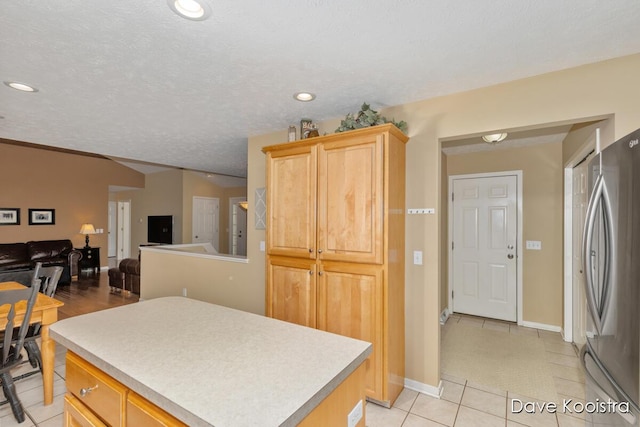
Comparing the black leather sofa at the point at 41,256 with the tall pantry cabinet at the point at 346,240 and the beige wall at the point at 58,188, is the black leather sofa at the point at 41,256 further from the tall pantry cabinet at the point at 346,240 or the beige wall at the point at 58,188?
the tall pantry cabinet at the point at 346,240

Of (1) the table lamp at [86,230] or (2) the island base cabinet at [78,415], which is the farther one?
(1) the table lamp at [86,230]

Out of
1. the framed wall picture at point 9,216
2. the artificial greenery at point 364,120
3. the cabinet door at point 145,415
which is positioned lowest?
the cabinet door at point 145,415

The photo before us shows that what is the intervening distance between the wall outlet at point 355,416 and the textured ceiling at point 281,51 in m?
1.68

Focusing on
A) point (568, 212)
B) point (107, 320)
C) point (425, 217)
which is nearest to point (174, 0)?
point (107, 320)

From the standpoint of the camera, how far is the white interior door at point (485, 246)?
4.10m

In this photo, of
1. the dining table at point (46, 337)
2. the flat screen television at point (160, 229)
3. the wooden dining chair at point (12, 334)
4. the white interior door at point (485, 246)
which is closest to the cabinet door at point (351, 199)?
the wooden dining chair at point (12, 334)

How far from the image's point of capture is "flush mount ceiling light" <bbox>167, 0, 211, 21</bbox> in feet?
4.49

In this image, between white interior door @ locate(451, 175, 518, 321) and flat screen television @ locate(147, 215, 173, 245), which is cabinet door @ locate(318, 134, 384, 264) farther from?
flat screen television @ locate(147, 215, 173, 245)

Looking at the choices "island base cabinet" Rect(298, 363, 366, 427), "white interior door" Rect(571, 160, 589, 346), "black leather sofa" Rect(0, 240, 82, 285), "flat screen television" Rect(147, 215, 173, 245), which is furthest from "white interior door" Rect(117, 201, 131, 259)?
"white interior door" Rect(571, 160, 589, 346)

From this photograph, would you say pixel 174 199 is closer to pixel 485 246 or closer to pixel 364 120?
pixel 364 120

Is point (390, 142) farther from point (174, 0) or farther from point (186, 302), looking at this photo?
point (186, 302)

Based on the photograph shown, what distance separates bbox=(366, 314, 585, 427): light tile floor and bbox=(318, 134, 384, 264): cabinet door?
112 centimetres

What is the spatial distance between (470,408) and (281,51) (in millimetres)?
2792

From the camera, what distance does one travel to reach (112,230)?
971cm
